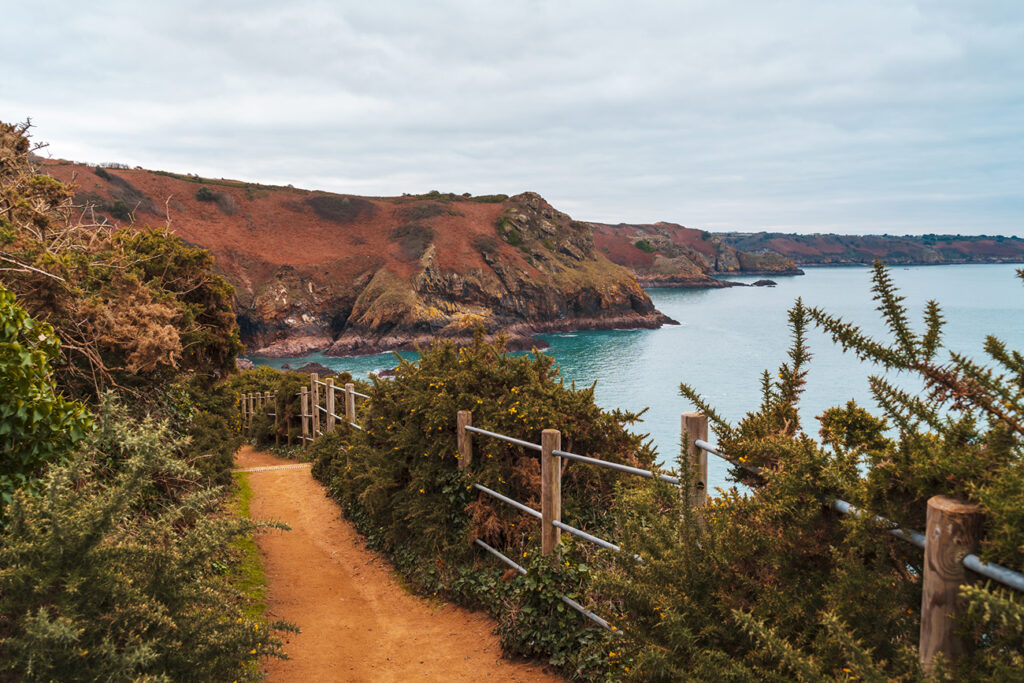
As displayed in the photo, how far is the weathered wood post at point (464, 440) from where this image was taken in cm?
640

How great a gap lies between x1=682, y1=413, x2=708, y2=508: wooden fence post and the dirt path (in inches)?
84.6

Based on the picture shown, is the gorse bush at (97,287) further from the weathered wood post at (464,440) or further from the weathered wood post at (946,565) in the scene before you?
the weathered wood post at (946,565)

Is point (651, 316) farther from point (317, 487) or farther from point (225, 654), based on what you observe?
point (225, 654)

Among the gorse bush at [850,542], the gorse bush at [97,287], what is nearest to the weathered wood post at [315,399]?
the gorse bush at [97,287]

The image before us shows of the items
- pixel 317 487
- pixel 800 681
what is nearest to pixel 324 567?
pixel 317 487

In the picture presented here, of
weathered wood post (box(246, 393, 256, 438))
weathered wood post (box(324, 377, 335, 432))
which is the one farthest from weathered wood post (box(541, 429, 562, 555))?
weathered wood post (box(246, 393, 256, 438))

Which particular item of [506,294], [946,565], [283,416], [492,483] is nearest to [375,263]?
[506,294]

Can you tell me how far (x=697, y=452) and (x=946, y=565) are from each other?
1.66 meters

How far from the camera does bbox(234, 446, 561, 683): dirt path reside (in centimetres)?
514

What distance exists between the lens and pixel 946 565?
1876 millimetres

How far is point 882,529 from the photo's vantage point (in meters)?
2.07

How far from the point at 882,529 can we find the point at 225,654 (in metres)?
3.21

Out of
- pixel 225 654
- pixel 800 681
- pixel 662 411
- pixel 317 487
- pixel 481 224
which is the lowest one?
pixel 662 411

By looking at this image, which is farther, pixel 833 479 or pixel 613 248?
pixel 613 248
